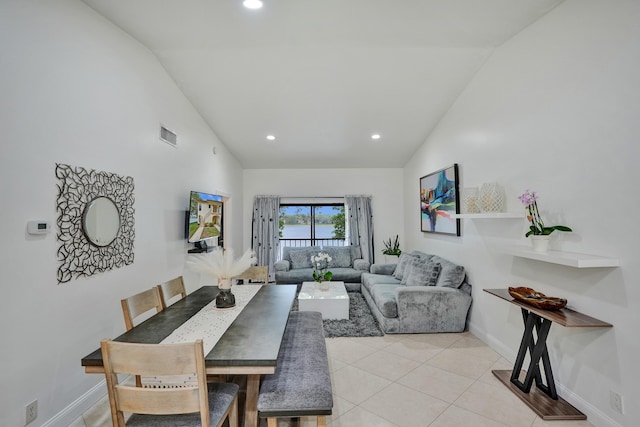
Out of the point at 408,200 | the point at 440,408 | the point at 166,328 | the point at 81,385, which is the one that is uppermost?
the point at 408,200

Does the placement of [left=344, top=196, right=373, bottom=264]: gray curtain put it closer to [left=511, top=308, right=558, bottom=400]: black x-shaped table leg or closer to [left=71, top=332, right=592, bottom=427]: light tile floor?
[left=71, top=332, right=592, bottom=427]: light tile floor

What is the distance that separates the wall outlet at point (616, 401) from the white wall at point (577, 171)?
0.10 feet

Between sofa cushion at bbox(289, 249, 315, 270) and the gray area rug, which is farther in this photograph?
sofa cushion at bbox(289, 249, 315, 270)

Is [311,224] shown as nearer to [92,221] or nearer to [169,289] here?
[169,289]

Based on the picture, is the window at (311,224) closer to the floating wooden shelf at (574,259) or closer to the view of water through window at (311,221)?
the view of water through window at (311,221)

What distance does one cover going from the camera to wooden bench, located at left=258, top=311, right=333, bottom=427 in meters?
1.46

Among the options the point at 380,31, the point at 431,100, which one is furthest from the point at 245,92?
the point at 431,100

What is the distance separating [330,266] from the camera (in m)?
5.68

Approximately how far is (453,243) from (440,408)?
2270mm

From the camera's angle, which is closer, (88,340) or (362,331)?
(88,340)

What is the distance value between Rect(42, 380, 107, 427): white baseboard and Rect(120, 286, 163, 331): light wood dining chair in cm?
73

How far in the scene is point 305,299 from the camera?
3.80 metres

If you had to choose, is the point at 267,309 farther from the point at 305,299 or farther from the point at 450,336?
the point at 450,336

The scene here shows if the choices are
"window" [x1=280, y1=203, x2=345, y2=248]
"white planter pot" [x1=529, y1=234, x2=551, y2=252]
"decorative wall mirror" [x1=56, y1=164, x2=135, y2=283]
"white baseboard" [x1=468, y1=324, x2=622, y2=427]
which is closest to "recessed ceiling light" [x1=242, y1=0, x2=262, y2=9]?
"decorative wall mirror" [x1=56, y1=164, x2=135, y2=283]
